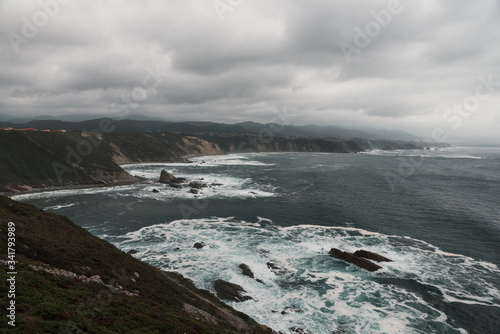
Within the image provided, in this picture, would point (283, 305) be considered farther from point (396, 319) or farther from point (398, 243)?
point (398, 243)

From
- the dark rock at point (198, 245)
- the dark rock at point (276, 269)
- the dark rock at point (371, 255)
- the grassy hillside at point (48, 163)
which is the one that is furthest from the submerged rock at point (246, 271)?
the grassy hillside at point (48, 163)

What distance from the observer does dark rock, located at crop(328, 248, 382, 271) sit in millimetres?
33375

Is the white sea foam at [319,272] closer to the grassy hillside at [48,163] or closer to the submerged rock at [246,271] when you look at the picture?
the submerged rock at [246,271]

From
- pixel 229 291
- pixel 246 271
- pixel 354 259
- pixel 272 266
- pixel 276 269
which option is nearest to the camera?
pixel 229 291

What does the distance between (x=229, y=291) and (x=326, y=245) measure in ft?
62.6

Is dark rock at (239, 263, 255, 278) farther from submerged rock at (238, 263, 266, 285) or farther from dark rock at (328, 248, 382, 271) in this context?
dark rock at (328, 248, 382, 271)

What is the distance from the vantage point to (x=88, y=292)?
1645cm

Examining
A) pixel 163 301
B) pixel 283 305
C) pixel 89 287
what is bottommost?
pixel 283 305

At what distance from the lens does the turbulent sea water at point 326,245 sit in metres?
25.2

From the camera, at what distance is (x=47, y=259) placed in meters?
19.8

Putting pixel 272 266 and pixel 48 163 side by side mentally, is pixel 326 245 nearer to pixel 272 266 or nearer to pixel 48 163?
pixel 272 266

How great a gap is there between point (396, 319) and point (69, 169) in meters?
100.0

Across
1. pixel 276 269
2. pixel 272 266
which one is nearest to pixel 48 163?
pixel 272 266

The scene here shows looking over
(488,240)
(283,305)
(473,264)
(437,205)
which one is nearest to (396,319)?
(283,305)
